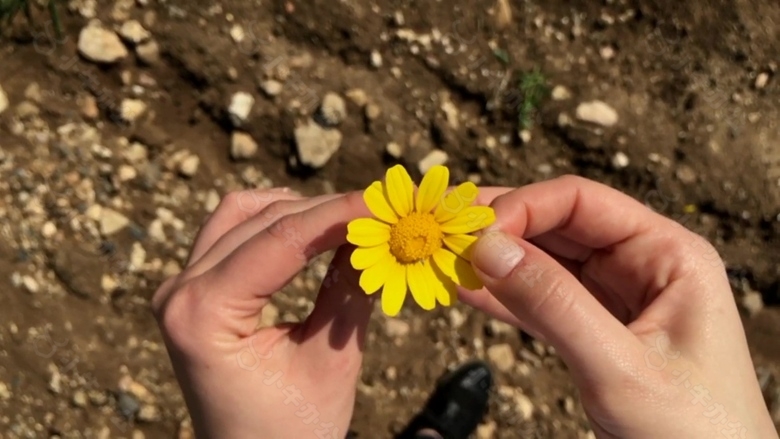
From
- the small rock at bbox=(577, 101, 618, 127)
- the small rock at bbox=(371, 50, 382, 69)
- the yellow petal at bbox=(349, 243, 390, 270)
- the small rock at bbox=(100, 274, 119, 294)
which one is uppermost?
the yellow petal at bbox=(349, 243, 390, 270)

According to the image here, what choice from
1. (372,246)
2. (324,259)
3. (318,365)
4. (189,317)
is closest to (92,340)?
(324,259)

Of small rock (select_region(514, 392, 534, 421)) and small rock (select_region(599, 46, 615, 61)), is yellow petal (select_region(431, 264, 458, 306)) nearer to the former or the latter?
small rock (select_region(514, 392, 534, 421))

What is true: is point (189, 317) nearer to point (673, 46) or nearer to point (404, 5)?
point (404, 5)

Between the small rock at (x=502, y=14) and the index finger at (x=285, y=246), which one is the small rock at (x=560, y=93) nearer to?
the small rock at (x=502, y=14)

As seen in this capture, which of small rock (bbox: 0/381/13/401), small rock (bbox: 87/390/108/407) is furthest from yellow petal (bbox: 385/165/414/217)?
small rock (bbox: 0/381/13/401)

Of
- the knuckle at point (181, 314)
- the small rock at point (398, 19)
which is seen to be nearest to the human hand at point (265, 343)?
the knuckle at point (181, 314)

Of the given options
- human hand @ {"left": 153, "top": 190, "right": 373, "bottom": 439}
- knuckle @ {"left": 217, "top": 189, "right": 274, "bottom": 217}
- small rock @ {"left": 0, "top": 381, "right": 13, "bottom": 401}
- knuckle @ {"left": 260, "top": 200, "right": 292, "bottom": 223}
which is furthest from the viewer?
small rock @ {"left": 0, "top": 381, "right": 13, "bottom": 401}

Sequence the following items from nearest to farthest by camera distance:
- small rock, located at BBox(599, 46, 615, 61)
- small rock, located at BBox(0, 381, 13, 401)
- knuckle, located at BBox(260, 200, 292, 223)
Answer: knuckle, located at BBox(260, 200, 292, 223) → small rock, located at BBox(0, 381, 13, 401) → small rock, located at BBox(599, 46, 615, 61)
